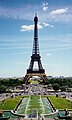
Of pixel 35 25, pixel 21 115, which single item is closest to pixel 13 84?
pixel 35 25

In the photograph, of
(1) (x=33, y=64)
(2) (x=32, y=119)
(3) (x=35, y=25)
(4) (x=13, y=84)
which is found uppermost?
(3) (x=35, y=25)

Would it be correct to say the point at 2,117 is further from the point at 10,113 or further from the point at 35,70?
the point at 35,70

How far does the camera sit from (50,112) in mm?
32875

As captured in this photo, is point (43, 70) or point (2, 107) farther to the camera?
point (43, 70)

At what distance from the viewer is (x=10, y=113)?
105ft

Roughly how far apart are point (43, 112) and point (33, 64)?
4188 centimetres

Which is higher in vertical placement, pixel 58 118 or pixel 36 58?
pixel 36 58

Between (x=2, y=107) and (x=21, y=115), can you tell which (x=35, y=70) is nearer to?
(x=2, y=107)

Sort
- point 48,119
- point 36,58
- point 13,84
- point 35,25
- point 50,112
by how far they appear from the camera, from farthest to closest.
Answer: point 13,84 < point 36,58 < point 35,25 < point 50,112 < point 48,119

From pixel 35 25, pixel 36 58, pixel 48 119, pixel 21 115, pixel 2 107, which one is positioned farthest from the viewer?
pixel 36 58

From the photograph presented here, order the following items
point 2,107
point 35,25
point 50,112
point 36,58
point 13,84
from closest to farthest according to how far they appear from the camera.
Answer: point 50,112, point 2,107, point 35,25, point 36,58, point 13,84

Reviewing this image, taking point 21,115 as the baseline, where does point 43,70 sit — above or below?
above

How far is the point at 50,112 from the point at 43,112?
0.91 m

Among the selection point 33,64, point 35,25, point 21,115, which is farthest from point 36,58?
point 21,115
